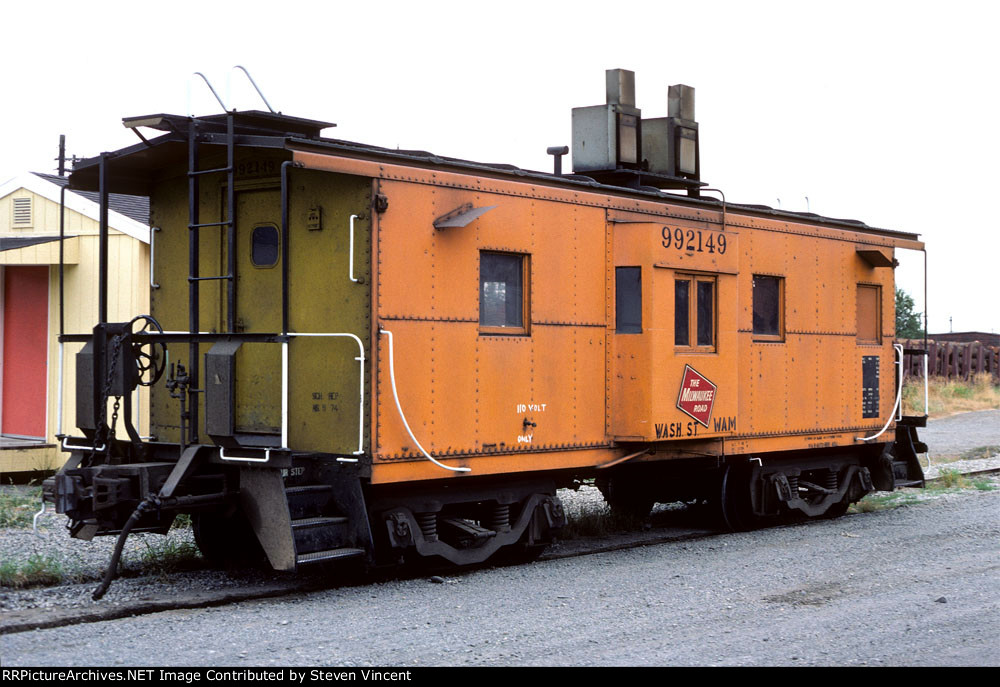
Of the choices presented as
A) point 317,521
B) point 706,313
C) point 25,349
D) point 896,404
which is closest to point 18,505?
point 25,349

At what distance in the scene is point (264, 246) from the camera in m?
9.11

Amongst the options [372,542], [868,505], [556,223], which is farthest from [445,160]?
[868,505]

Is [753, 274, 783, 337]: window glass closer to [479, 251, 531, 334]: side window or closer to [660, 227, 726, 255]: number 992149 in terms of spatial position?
[660, 227, 726, 255]: number 992149

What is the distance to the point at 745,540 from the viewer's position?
1127 centimetres

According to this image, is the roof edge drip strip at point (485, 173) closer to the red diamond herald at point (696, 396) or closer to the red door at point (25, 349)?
the red diamond herald at point (696, 396)

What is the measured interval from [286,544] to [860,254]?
812 cm

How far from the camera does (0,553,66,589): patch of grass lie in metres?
8.08

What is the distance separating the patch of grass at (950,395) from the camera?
32406 mm

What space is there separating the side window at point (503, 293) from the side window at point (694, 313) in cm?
168

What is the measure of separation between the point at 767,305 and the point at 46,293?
31.1ft

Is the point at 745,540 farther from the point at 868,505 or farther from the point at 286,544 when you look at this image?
the point at 286,544

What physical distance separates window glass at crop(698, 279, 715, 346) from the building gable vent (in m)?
9.71

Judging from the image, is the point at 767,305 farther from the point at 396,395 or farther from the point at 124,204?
the point at 124,204

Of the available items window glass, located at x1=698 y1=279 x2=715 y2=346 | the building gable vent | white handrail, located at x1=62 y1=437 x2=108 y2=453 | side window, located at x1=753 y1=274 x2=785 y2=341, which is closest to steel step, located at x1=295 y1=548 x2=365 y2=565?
white handrail, located at x1=62 y1=437 x2=108 y2=453
